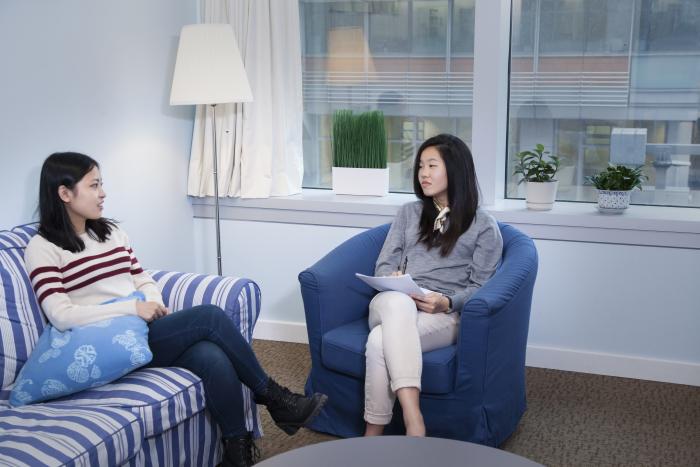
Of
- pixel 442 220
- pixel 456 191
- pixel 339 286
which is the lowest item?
pixel 339 286

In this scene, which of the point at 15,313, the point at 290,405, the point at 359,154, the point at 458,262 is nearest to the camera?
the point at 15,313

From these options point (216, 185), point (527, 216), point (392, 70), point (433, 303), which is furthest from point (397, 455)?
point (392, 70)

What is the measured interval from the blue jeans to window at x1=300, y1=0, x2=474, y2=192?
1.71 meters

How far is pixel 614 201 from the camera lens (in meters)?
3.44

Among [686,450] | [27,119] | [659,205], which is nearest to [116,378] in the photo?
[27,119]

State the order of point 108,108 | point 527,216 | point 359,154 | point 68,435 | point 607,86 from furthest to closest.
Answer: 1. point 359,154
2. point 607,86
3. point 527,216
4. point 108,108
5. point 68,435

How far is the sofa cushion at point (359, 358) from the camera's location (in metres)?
2.61

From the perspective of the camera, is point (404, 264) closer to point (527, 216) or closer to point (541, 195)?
point (527, 216)

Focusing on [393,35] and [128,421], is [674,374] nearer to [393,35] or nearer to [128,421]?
[393,35]

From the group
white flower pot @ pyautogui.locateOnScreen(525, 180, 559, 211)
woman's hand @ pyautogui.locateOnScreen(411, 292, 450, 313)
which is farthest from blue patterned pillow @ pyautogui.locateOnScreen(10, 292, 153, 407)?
white flower pot @ pyautogui.locateOnScreen(525, 180, 559, 211)

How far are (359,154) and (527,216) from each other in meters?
0.87

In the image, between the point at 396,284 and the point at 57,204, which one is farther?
the point at 396,284

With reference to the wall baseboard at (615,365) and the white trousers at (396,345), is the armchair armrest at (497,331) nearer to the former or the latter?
the white trousers at (396,345)

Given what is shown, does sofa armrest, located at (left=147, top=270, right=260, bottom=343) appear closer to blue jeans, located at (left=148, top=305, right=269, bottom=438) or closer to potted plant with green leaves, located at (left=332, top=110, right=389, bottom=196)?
blue jeans, located at (left=148, top=305, right=269, bottom=438)
